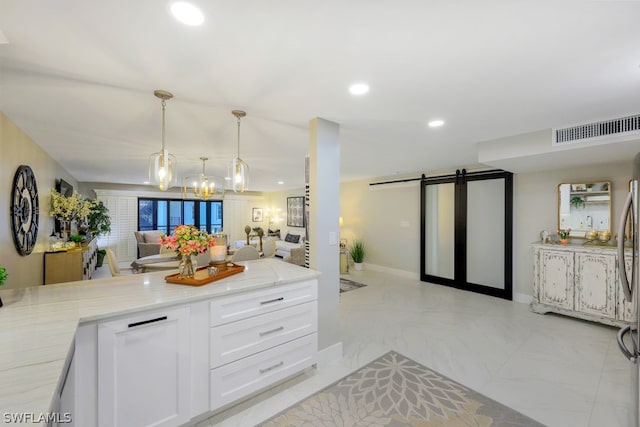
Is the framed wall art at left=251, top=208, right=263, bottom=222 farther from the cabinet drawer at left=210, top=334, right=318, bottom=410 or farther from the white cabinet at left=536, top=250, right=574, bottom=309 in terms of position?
the white cabinet at left=536, top=250, right=574, bottom=309

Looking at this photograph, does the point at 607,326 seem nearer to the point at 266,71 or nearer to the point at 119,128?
the point at 266,71

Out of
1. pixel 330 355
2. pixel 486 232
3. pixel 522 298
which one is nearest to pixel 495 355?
pixel 330 355

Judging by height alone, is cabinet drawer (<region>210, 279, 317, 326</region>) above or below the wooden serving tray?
below

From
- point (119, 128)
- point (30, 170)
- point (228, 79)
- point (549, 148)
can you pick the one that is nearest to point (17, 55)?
point (228, 79)

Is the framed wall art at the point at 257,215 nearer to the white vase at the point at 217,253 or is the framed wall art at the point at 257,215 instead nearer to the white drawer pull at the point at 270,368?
the white vase at the point at 217,253

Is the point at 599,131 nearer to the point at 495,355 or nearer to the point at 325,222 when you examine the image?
the point at 495,355

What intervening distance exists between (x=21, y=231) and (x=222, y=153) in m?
2.38

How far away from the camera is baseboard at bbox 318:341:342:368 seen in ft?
8.11

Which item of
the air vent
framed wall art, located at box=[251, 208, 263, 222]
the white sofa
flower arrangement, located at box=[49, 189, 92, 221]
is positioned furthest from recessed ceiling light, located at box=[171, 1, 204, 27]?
framed wall art, located at box=[251, 208, 263, 222]

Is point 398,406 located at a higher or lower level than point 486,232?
lower

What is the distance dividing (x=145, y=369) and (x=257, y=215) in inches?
344

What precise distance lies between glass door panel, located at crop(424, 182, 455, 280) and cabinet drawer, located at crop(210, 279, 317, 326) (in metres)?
3.84

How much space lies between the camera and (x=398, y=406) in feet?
6.52

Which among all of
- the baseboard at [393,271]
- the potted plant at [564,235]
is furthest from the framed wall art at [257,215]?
the potted plant at [564,235]
